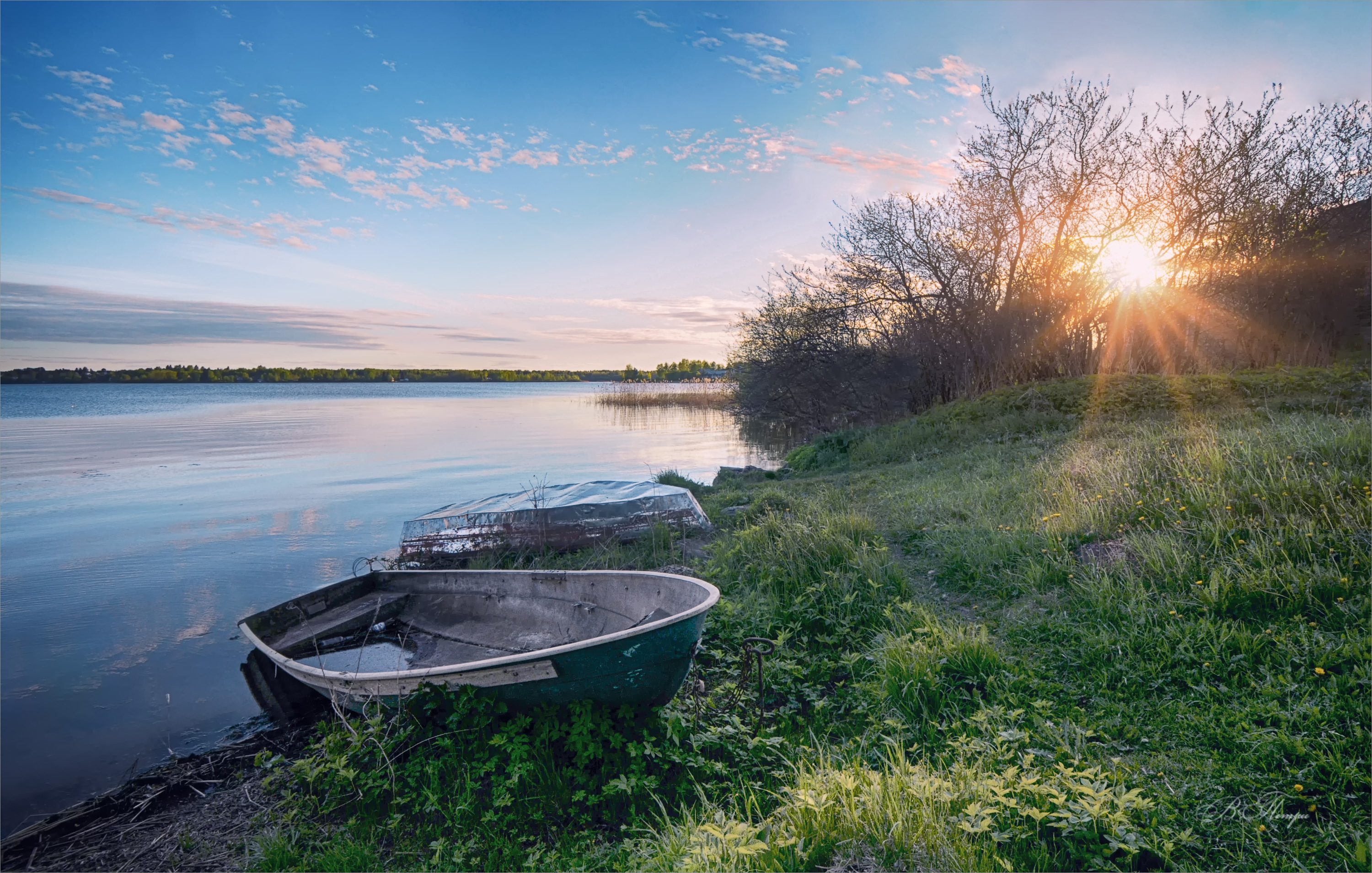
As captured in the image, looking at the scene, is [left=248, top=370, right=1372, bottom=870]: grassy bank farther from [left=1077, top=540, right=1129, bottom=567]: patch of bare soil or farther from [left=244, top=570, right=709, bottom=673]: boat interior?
[left=244, top=570, right=709, bottom=673]: boat interior

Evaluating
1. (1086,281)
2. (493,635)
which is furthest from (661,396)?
(493,635)

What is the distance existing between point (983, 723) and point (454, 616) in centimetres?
517

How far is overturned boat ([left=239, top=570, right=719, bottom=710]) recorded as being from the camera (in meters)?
4.09

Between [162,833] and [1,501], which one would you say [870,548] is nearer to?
[162,833]

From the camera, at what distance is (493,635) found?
6312mm

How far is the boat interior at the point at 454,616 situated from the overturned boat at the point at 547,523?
214 centimetres

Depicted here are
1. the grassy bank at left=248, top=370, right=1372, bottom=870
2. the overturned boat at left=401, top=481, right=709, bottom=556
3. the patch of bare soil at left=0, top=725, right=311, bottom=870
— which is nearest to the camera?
the grassy bank at left=248, top=370, right=1372, bottom=870

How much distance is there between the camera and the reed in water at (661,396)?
4272cm

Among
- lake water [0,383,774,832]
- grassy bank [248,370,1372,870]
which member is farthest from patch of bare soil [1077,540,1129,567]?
lake water [0,383,774,832]

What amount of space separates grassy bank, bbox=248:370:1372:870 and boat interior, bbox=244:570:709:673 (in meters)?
0.88

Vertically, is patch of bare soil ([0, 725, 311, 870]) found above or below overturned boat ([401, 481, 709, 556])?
below

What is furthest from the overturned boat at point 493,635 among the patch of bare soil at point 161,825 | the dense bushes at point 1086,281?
the dense bushes at point 1086,281

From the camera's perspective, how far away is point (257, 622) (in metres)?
6.12

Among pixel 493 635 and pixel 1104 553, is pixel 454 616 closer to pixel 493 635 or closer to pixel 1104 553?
pixel 493 635
